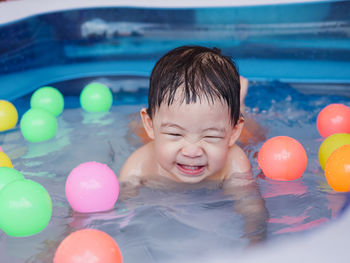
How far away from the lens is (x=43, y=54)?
3910mm

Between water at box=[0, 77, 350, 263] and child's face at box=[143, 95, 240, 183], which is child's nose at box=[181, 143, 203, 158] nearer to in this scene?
child's face at box=[143, 95, 240, 183]

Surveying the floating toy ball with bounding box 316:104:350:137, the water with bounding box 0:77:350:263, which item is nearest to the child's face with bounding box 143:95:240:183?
the water with bounding box 0:77:350:263

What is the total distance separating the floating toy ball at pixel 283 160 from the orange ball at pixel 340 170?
0.23m

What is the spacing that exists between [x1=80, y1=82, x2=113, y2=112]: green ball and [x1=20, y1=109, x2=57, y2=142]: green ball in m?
0.57

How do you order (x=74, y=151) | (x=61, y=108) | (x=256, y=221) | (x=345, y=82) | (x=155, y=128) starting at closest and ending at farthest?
(x=256, y=221)
(x=155, y=128)
(x=74, y=151)
(x=61, y=108)
(x=345, y=82)

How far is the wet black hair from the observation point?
1.80 meters

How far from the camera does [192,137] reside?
1.83 m

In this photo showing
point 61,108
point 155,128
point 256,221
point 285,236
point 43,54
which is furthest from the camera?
point 43,54

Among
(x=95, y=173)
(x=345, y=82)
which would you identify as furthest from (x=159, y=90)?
(x=345, y=82)

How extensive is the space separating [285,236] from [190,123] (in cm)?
56

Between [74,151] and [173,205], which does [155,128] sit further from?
[74,151]

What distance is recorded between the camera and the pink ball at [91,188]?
1.80 metres

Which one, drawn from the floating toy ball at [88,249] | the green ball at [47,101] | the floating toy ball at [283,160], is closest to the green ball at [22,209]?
the floating toy ball at [88,249]

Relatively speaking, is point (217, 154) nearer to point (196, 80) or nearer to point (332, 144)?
point (196, 80)
